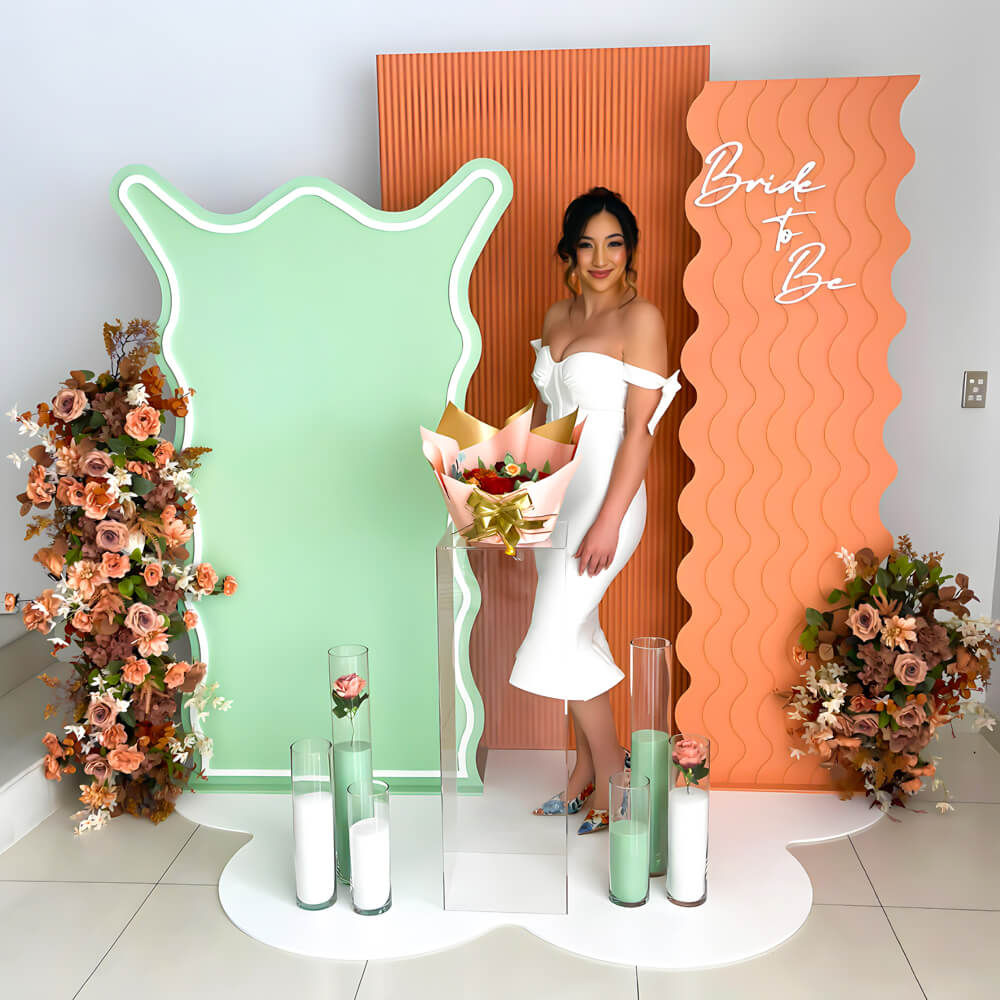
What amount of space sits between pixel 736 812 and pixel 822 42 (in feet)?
7.59

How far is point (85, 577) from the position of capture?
2572 mm

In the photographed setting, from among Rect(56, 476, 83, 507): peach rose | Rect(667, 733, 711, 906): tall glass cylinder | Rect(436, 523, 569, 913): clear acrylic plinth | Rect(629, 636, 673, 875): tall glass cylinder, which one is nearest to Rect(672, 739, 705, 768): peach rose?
Rect(667, 733, 711, 906): tall glass cylinder

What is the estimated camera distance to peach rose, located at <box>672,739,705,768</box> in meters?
2.22

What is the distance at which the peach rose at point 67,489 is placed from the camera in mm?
2527

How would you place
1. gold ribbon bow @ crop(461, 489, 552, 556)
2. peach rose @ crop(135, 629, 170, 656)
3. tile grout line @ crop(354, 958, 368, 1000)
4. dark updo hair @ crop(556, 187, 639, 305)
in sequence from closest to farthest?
tile grout line @ crop(354, 958, 368, 1000)
gold ribbon bow @ crop(461, 489, 552, 556)
dark updo hair @ crop(556, 187, 639, 305)
peach rose @ crop(135, 629, 170, 656)

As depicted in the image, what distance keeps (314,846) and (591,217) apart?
1.73 meters

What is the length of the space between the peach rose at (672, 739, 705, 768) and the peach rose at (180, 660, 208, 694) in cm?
138

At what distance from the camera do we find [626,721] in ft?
10.2

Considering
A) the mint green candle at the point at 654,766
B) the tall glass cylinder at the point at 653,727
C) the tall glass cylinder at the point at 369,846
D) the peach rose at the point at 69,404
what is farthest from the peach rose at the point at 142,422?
the mint green candle at the point at 654,766

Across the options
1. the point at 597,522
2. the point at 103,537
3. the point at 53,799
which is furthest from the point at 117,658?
the point at 597,522

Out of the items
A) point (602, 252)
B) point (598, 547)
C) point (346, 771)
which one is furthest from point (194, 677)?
point (602, 252)

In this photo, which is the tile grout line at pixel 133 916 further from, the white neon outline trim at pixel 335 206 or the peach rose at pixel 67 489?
the peach rose at pixel 67 489

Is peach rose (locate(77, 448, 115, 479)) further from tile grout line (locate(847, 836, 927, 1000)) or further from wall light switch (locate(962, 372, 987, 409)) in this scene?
wall light switch (locate(962, 372, 987, 409))

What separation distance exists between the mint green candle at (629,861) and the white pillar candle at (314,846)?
0.67m
